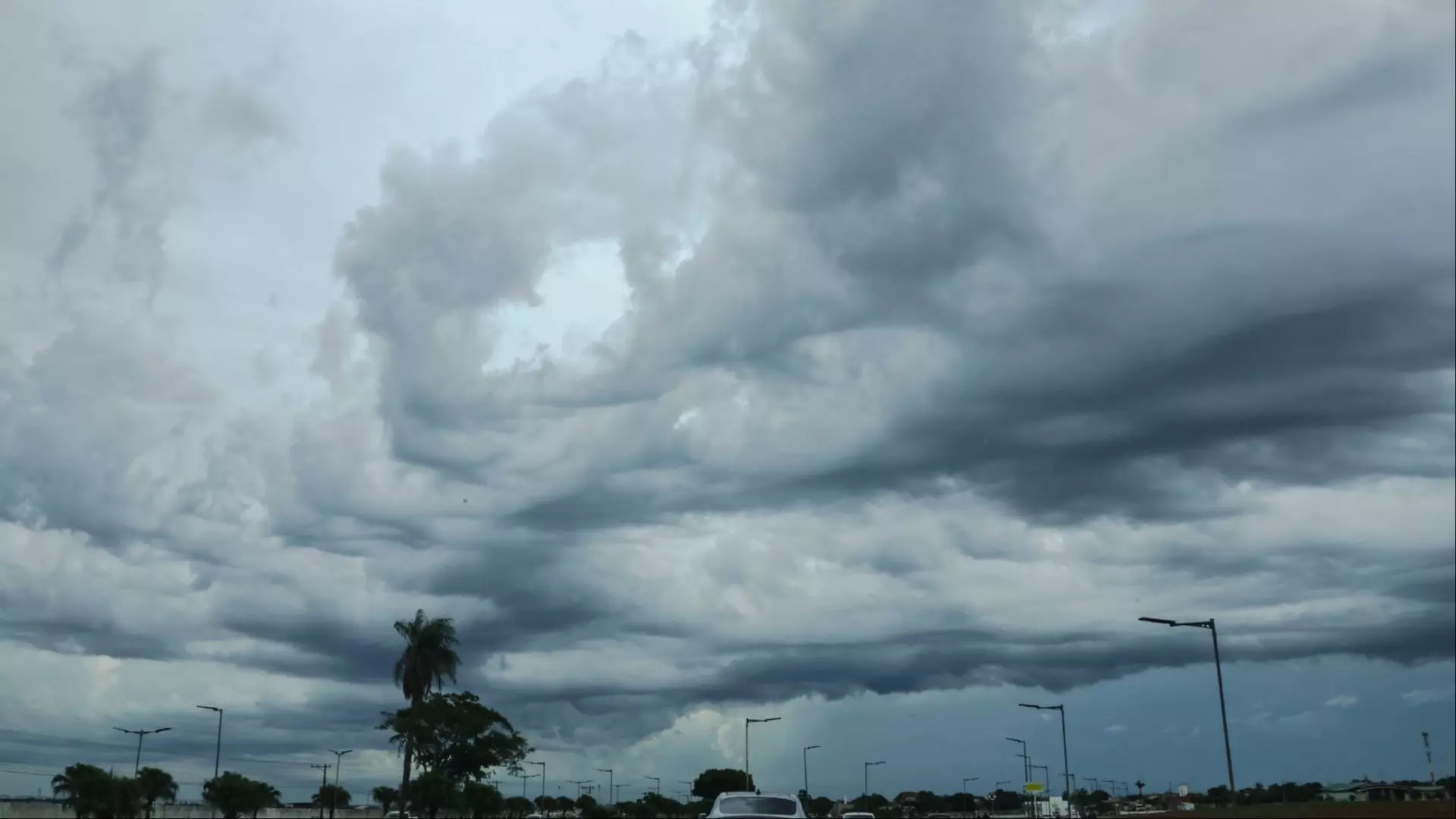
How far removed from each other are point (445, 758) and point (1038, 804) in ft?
317

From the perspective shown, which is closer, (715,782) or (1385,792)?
(1385,792)

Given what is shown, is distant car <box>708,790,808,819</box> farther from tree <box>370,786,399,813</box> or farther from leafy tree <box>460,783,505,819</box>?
tree <box>370,786,399,813</box>

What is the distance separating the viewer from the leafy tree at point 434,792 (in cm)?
10612

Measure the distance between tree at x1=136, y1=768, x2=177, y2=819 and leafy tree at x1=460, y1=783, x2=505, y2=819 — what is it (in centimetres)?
2457

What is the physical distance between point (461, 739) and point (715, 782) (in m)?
84.8

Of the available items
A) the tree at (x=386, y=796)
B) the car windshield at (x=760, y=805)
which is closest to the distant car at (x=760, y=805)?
the car windshield at (x=760, y=805)

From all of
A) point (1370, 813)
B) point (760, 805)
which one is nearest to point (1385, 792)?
point (1370, 813)

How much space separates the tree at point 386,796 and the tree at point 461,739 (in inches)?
1988

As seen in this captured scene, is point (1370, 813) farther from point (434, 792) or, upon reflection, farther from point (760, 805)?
point (434, 792)

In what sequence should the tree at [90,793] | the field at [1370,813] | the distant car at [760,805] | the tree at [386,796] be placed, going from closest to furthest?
1. the distant car at [760,805]
2. the field at [1370,813]
3. the tree at [90,793]
4. the tree at [386,796]

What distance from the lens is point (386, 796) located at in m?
167

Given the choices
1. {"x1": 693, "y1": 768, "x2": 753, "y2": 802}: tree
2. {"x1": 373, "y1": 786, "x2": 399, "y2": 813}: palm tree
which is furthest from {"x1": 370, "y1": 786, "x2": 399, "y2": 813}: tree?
{"x1": 693, "y1": 768, "x2": 753, "y2": 802}: tree

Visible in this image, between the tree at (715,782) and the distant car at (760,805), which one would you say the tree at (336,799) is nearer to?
the tree at (715,782)

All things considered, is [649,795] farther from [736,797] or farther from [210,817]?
[736,797]
